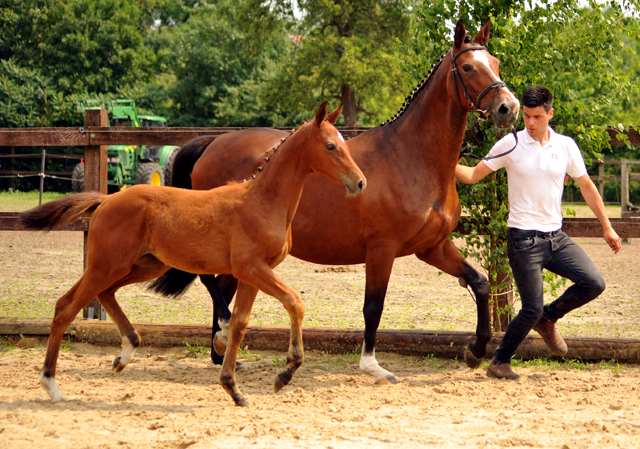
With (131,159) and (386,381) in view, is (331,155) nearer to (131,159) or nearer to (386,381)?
(386,381)

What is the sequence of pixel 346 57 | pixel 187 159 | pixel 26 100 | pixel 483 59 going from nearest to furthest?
1. pixel 483 59
2. pixel 187 159
3. pixel 346 57
4. pixel 26 100

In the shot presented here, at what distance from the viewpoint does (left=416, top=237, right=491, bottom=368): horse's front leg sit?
4551mm

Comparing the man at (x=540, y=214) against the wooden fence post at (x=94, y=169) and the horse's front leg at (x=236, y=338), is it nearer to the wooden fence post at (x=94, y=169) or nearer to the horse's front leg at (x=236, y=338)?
the horse's front leg at (x=236, y=338)

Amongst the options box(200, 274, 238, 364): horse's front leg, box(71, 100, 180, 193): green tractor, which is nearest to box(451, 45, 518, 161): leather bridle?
box(200, 274, 238, 364): horse's front leg

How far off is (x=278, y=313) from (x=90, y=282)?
2.96 meters

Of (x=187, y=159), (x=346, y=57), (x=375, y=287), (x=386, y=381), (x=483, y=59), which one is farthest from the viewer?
(x=346, y=57)

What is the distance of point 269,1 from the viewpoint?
26047mm

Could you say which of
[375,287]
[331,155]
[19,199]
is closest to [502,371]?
[375,287]

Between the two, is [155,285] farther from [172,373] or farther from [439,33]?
[439,33]

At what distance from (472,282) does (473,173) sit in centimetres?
79

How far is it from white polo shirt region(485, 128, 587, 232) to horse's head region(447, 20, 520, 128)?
40 cm

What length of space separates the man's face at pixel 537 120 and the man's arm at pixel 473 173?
15.2 inches

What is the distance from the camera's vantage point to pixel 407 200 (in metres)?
4.30

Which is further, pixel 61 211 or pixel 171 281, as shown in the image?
pixel 171 281
